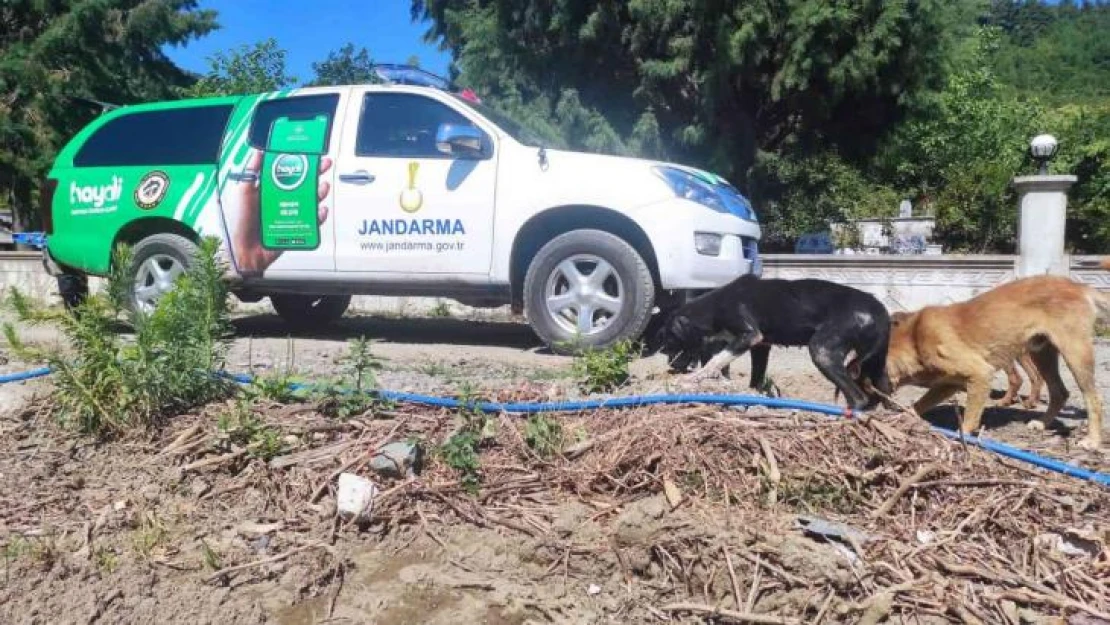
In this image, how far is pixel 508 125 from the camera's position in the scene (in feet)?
21.5

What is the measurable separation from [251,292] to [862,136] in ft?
40.7

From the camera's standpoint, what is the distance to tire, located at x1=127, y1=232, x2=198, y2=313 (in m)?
6.75

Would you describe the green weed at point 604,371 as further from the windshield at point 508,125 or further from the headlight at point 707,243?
the windshield at point 508,125

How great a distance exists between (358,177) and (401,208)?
0.41 m

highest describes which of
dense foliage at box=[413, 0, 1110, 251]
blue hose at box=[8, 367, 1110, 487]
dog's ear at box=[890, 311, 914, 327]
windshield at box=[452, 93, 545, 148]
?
dense foliage at box=[413, 0, 1110, 251]

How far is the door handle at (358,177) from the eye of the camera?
6430 mm

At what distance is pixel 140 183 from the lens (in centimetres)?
700

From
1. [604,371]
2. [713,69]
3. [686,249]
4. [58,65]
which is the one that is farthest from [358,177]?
[58,65]

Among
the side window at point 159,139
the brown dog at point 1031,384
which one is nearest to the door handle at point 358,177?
the side window at point 159,139

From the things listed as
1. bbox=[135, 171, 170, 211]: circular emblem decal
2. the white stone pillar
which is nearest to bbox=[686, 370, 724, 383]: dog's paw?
bbox=[135, 171, 170, 211]: circular emblem decal

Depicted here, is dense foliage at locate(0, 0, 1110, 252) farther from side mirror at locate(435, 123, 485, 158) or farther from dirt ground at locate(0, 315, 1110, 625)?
dirt ground at locate(0, 315, 1110, 625)

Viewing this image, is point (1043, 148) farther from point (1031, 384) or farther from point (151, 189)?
point (151, 189)

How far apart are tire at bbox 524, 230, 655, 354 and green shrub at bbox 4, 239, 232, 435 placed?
2320 millimetres

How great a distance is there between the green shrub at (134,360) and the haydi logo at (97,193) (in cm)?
311
